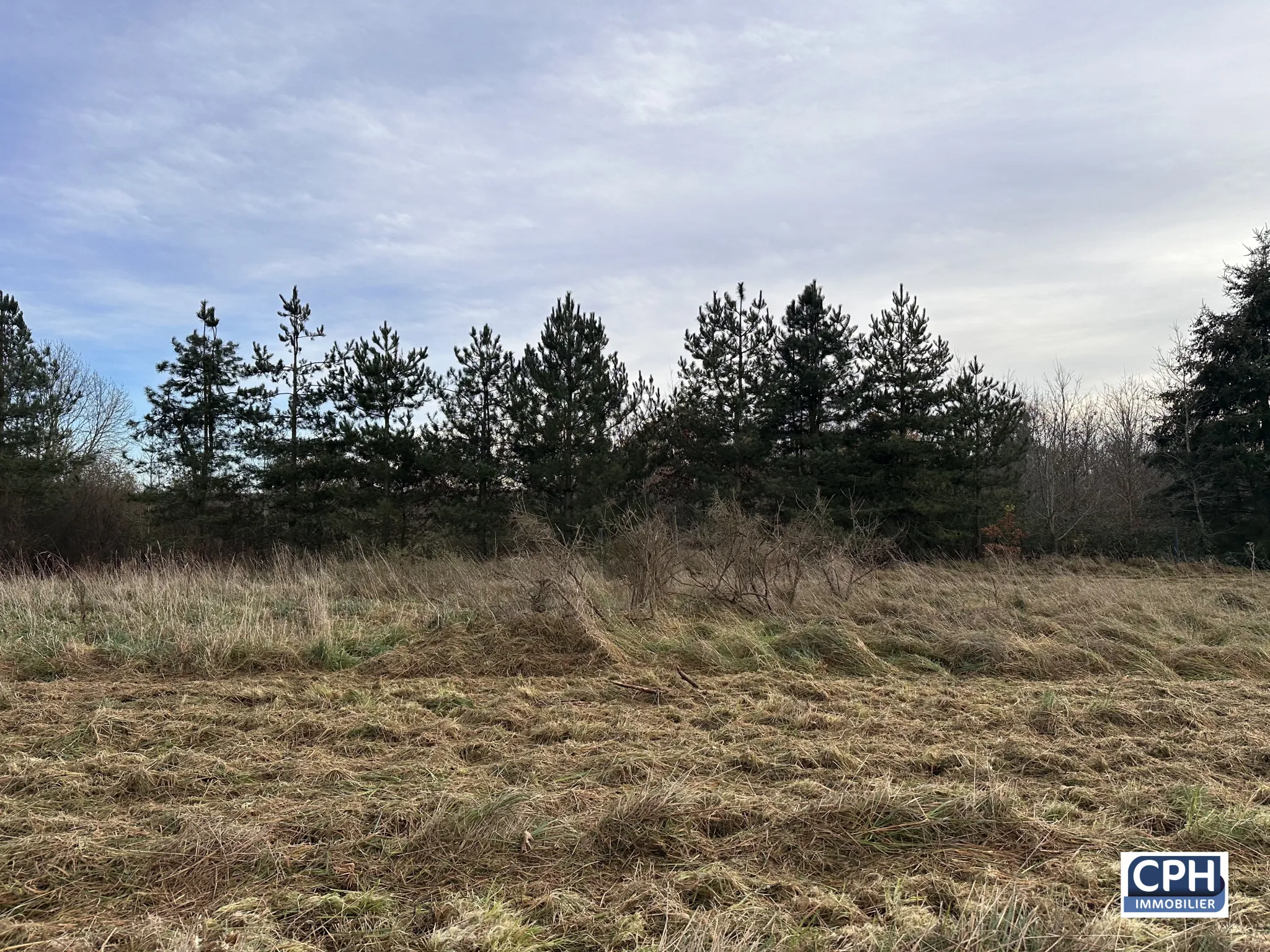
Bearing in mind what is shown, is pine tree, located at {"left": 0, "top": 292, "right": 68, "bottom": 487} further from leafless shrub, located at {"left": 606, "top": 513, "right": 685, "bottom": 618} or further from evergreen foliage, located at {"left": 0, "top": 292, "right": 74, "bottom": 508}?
→ leafless shrub, located at {"left": 606, "top": 513, "right": 685, "bottom": 618}

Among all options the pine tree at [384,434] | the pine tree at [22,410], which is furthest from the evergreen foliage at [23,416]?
the pine tree at [384,434]

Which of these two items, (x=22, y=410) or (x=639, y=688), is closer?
(x=639, y=688)

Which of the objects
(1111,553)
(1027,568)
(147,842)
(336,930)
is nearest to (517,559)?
(147,842)

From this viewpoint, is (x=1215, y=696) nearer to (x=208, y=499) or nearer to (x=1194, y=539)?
(x=1194, y=539)

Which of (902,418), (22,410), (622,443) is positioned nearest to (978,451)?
(902,418)

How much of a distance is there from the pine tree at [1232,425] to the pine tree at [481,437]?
20900 mm

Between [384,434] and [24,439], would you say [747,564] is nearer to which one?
[384,434]

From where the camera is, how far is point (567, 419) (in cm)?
1947

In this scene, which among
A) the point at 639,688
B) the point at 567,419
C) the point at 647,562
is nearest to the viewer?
the point at 639,688

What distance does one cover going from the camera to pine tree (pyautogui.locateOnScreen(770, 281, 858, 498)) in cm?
2083

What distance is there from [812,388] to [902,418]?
279cm

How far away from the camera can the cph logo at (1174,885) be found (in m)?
2.54

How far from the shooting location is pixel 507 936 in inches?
92.8

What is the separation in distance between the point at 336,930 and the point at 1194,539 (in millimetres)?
26396
